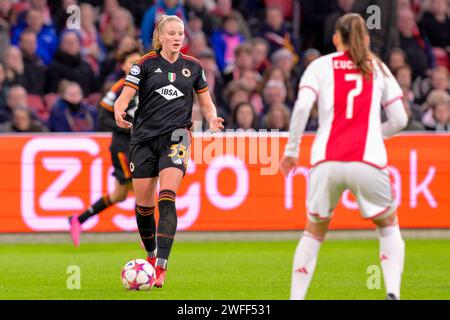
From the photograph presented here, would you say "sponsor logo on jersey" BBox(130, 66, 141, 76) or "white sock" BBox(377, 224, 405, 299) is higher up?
"sponsor logo on jersey" BBox(130, 66, 141, 76)

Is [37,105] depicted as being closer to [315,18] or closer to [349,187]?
[315,18]

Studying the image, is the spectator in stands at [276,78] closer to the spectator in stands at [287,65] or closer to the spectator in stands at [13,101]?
the spectator in stands at [287,65]

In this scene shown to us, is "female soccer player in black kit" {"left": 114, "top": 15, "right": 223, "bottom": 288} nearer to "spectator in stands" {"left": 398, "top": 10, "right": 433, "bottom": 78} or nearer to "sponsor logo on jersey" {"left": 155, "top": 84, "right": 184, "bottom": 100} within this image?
"sponsor logo on jersey" {"left": 155, "top": 84, "right": 184, "bottom": 100}

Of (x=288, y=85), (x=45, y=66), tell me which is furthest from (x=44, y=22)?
(x=288, y=85)

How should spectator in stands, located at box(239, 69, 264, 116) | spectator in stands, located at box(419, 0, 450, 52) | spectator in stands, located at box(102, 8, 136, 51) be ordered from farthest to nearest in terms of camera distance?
1. spectator in stands, located at box(419, 0, 450, 52)
2. spectator in stands, located at box(102, 8, 136, 51)
3. spectator in stands, located at box(239, 69, 264, 116)

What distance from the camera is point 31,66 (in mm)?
17766

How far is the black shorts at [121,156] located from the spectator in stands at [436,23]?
791 cm

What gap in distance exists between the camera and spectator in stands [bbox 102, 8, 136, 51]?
18516mm

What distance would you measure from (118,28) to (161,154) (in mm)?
8339

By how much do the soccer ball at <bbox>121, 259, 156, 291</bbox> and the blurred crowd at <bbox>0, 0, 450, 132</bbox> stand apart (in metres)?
5.98

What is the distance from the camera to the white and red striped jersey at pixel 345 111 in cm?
838

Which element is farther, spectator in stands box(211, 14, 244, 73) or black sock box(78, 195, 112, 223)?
spectator in stands box(211, 14, 244, 73)

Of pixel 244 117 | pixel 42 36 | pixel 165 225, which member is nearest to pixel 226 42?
pixel 244 117

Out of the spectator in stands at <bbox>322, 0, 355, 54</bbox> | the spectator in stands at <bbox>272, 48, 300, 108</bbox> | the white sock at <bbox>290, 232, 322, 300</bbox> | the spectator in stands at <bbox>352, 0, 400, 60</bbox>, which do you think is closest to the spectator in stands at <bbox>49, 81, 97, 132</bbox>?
the spectator in stands at <bbox>272, 48, 300, 108</bbox>
